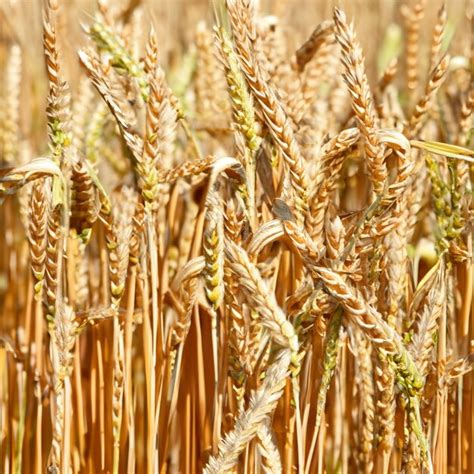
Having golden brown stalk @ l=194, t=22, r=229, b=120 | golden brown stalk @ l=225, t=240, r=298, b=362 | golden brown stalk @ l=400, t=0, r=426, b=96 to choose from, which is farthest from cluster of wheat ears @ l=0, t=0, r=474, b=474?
golden brown stalk @ l=194, t=22, r=229, b=120

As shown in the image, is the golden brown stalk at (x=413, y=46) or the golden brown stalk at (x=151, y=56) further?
the golden brown stalk at (x=413, y=46)

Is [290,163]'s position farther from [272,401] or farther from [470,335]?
[470,335]

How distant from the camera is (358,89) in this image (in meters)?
0.70

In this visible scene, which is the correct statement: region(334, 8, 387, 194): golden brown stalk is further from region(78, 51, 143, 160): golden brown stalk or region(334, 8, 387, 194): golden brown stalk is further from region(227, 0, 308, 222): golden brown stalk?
region(78, 51, 143, 160): golden brown stalk

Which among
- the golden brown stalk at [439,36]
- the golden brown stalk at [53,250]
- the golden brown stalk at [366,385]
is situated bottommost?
the golden brown stalk at [366,385]

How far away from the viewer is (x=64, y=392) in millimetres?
774

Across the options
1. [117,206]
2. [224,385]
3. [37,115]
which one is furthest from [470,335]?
[37,115]

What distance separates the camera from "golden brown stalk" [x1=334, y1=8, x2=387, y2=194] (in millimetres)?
694

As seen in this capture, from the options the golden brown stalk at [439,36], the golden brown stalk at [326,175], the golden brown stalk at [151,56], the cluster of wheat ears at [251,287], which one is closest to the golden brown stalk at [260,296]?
the cluster of wheat ears at [251,287]

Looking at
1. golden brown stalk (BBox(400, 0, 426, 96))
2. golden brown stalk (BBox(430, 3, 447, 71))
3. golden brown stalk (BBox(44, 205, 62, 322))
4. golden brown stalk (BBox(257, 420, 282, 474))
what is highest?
golden brown stalk (BBox(400, 0, 426, 96))

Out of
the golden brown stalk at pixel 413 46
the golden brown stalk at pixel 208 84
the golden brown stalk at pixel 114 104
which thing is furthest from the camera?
the golden brown stalk at pixel 208 84

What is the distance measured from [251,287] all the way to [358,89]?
21cm

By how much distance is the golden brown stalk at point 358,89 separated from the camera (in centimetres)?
69

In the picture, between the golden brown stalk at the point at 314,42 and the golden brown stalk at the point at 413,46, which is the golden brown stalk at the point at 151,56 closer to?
the golden brown stalk at the point at 314,42
